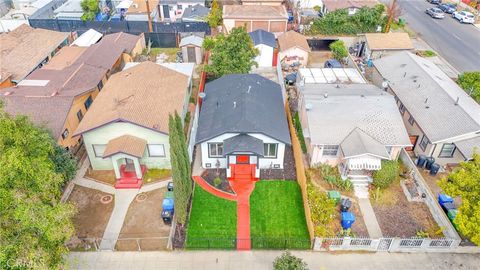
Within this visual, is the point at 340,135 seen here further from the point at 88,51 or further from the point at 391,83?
the point at 88,51

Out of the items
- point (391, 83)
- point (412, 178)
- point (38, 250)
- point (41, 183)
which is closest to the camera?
point (38, 250)

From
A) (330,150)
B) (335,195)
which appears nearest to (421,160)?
(330,150)

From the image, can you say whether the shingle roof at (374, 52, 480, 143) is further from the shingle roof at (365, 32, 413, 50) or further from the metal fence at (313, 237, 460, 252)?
the metal fence at (313, 237, 460, 252)

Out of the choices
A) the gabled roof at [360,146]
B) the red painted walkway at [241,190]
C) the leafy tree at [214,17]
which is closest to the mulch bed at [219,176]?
the red painted walkway at [241,190]

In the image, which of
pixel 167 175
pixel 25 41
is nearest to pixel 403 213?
pixel 167 175

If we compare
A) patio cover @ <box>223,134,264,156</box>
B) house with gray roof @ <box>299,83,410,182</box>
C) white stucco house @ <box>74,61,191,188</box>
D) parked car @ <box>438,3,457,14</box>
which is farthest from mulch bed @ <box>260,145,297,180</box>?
parked car @ <box>438,3,457,14</box>

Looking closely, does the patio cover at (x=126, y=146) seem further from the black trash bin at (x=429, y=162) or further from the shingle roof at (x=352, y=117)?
the black trash bin at (x=429, y=162)
